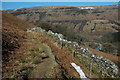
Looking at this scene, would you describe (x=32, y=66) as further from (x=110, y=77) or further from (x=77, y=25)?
(x=77, y=25)

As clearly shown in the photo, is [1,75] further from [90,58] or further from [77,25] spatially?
[77,25]

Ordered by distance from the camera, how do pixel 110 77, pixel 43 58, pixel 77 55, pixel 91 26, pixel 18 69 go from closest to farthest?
pixel 18 69 < pixel 43 58 < pixel 110 77 < pixel 77 55 < pixel 91 26

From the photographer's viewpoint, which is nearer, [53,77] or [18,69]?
[53,77]

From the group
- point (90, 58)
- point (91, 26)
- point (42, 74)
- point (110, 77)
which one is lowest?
point (110, 77)

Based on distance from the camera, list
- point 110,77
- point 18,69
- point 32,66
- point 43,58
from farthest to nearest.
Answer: point 110,77, point 43,58, point 32,66, point 18,69

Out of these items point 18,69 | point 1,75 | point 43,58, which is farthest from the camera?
point 43,58

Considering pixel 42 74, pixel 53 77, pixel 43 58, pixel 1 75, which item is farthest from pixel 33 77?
pixel 43 58

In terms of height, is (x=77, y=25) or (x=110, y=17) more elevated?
(x=110, y=17)

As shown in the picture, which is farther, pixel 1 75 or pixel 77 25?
pixel 77 25

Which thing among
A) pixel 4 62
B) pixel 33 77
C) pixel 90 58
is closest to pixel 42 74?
pixel 33 77
